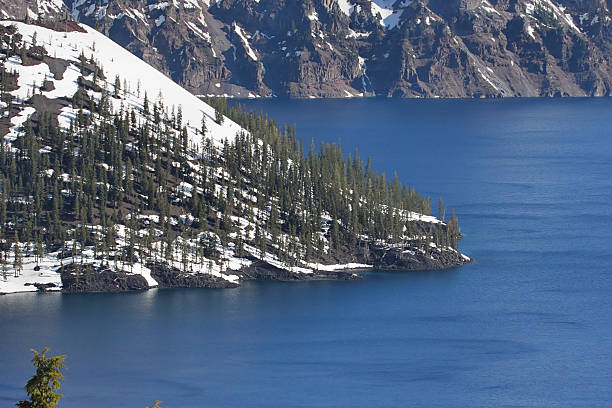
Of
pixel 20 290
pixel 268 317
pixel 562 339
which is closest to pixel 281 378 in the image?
pixel 268 317

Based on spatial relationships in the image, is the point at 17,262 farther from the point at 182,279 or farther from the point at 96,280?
the point at 182,279

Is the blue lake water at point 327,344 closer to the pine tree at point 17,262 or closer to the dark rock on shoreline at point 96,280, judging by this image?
the dark rock on shoreline at point 96,280

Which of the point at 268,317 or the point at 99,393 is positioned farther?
the point at 268,317

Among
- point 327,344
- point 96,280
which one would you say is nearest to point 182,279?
point 96,280

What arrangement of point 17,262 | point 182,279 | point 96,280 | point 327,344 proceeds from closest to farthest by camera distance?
1. point 327,344
2. point 17,262
3. point 96,280
4. point 182,279

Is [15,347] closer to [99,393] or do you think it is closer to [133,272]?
[99,393]

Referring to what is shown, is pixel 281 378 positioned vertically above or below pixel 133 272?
below

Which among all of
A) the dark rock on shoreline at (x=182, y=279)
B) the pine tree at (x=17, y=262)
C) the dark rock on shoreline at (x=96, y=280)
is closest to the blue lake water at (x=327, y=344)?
the dark rock on shoreline at (x=182, y=279)

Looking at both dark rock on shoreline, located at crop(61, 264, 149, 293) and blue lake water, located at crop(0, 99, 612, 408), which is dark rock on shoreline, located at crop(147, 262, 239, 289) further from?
dark rock on shoreline, located at crop(61, 264, 149, 293)

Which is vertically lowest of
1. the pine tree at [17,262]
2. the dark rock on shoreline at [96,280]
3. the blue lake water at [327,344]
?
the blue lake water at [327,344]

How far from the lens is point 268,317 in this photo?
581 ft

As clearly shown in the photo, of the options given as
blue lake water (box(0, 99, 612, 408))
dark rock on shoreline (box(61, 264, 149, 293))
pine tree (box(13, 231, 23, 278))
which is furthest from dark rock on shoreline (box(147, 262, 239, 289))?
pine tree (box(13, 231, 23, 278))

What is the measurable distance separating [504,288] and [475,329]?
996 inches

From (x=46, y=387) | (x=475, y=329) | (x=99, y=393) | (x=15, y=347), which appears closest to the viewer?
(x=46, y=387)
